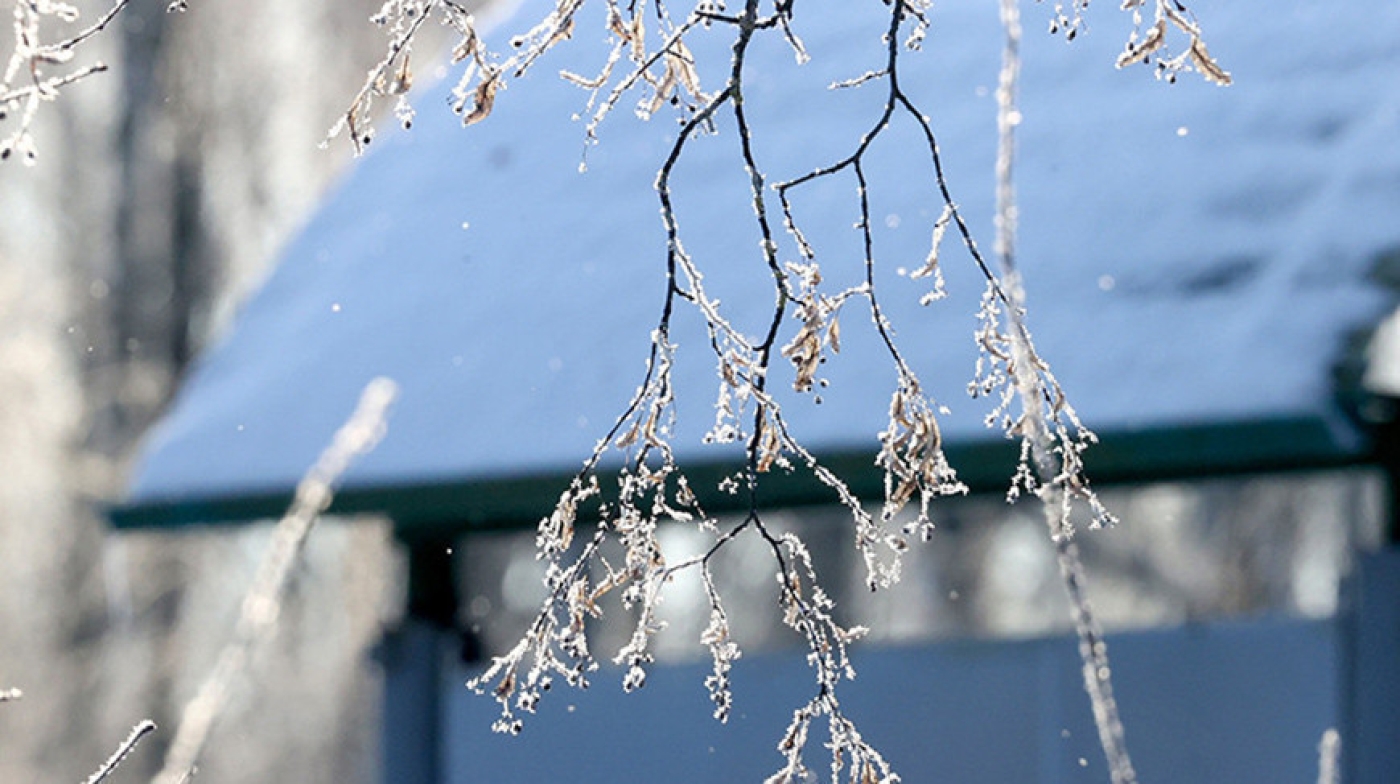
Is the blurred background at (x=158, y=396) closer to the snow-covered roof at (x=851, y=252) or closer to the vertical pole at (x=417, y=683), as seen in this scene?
the snow-covered roof at (x=851, y=252)

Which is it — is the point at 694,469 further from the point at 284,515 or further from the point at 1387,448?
the point at 1387,448

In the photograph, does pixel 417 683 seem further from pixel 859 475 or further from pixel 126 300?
pixel 126 300

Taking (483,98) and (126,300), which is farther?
(126,300)

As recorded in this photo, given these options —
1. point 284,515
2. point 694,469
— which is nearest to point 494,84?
point 694,469

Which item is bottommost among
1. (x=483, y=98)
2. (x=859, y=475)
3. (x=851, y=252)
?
(x=483, y=98)

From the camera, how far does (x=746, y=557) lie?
16688 millimetres

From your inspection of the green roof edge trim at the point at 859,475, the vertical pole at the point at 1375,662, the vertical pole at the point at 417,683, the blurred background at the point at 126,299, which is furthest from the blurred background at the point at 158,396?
the green roof edge trim at the point at 859,475

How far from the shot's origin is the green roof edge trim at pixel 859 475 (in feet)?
13.6

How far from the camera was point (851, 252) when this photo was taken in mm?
4887

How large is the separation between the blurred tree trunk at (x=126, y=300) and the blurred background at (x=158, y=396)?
2 cm

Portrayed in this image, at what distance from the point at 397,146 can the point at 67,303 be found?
1010 cm

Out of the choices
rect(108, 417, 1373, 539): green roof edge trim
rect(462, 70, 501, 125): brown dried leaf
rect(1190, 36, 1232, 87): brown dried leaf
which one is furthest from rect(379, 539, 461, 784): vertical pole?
rect(1190, 36, 1232, 87): brown dried leaf

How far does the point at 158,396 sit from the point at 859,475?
11934 mm

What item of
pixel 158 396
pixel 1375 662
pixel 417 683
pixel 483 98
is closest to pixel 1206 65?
pixel 483 98
